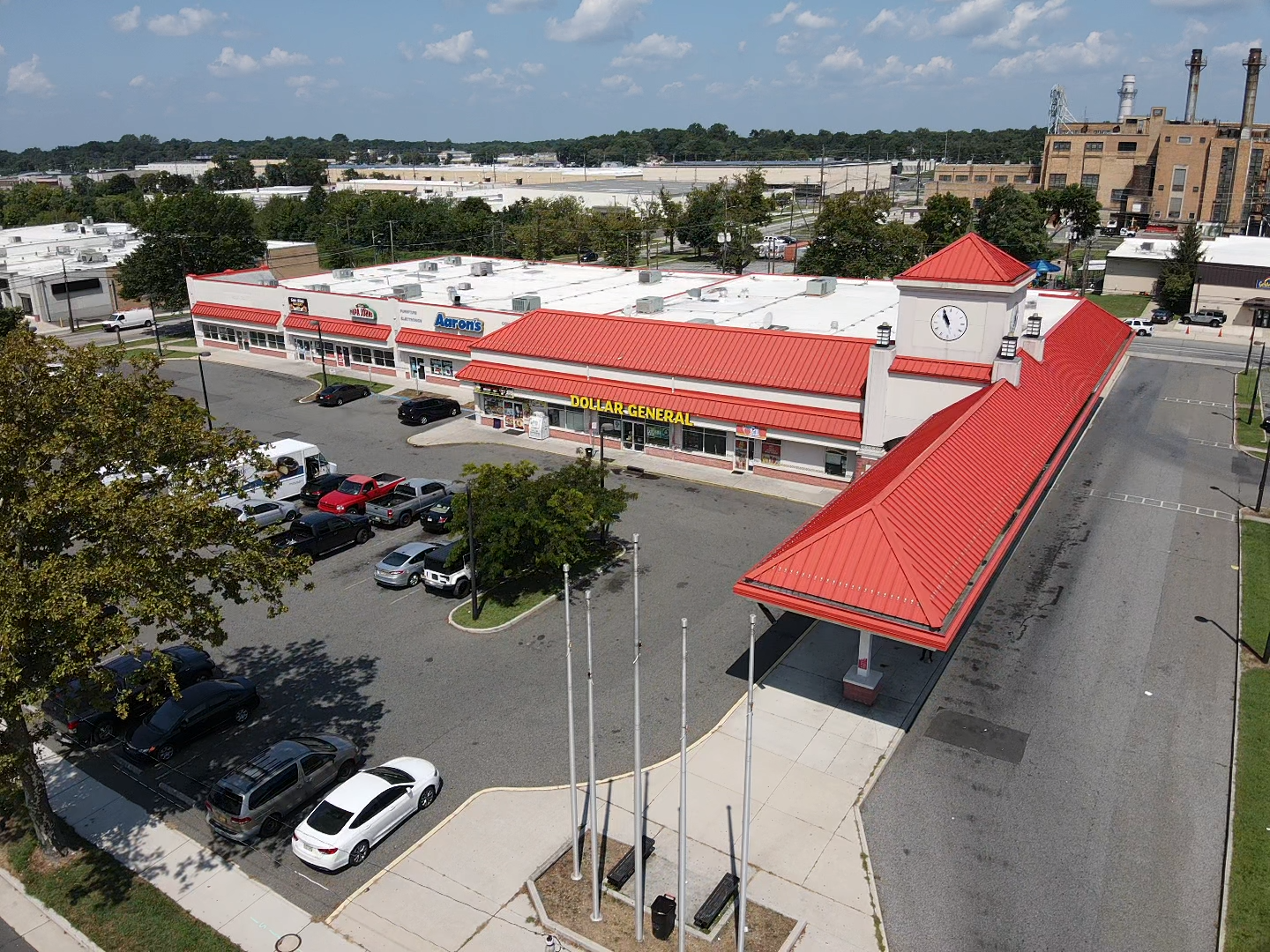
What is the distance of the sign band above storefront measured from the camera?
4447 centimetres

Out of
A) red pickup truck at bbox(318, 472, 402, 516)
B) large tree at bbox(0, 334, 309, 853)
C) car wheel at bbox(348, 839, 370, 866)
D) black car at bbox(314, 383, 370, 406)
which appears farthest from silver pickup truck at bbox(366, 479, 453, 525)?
car wheel at bbox(348, 839, 370, 866)

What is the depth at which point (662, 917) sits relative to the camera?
17.1 meters

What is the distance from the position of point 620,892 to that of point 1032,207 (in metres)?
99.6

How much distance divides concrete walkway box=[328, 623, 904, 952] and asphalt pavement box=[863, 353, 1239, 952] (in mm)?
903

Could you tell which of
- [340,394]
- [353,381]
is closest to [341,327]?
[353,381]

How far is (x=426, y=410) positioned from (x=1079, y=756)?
39.7 metres

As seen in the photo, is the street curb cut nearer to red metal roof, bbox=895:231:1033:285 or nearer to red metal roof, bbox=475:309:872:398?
red metal roof, bbox=475:309:872:398

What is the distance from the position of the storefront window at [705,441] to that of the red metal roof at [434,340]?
1611 cm

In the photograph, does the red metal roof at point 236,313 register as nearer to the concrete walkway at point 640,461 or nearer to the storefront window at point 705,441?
the concrete walkway at point 640,461

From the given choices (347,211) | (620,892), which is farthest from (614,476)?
(347,211)

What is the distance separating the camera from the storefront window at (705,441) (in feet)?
147

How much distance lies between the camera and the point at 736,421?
1692 inches

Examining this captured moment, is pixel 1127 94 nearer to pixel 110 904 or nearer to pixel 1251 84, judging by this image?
pixel 1251 84

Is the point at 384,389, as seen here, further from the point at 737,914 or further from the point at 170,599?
the point at 737,914
